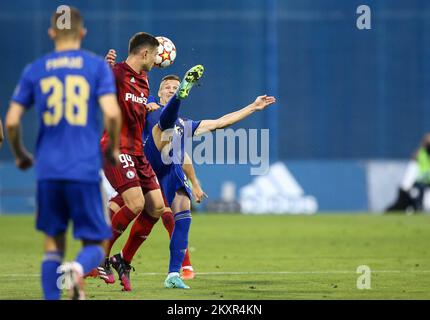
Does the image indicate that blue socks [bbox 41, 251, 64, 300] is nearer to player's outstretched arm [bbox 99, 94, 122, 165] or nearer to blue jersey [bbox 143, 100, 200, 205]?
player's outstretched arm [bbox 99, 94, 122, 165]

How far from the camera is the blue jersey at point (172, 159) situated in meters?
12.0

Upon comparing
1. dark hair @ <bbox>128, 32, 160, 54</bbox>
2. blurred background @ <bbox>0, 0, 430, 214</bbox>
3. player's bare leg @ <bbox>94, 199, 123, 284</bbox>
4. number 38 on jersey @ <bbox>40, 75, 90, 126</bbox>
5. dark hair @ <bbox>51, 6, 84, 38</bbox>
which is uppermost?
blurred background @ <bbox>0, 0, 430, 214</bbox>

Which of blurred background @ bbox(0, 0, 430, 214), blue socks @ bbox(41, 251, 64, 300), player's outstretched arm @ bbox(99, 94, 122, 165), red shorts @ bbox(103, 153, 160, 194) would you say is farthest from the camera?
blurred background @ bbox(0, 0, 430, 214)

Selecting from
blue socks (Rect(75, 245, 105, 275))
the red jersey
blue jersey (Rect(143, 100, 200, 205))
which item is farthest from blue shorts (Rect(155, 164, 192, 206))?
blue socks (Rect(75, 245, 105, 275))

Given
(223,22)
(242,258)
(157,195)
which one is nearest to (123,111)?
(157,195)

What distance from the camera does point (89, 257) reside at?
7949 millimetres

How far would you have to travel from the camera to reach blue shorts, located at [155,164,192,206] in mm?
11961

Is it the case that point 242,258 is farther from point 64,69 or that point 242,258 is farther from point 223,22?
point 223,22

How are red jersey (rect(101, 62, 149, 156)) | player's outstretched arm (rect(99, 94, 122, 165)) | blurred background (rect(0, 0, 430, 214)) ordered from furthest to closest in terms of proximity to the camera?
→ blurred background (rect(0, 0, 430, 214))
red jersey (rect(101, 62, 149, 156))
player's outstretched arm (rect(99, 94, 122, 165))

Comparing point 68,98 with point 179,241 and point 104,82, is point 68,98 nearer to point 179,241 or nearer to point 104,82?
point 104,82

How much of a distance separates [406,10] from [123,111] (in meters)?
21.4

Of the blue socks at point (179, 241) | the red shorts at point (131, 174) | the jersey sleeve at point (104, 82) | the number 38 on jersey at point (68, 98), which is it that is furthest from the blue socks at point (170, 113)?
the number 38 on jersey at point (68, 98)

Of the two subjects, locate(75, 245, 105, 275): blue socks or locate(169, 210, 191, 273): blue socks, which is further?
locate(169, 210, 191, 273): blue socks

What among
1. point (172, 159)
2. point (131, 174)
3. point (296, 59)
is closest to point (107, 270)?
point (131, 174)
